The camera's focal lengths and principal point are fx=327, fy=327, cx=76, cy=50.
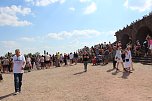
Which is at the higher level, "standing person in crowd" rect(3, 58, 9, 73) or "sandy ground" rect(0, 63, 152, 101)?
"standing person in crowd" rect(3, 58, 9, 73)

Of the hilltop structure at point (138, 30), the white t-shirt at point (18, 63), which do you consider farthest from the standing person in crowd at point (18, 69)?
the hilltop structure at point (138, 30)

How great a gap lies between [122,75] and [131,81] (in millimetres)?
2333

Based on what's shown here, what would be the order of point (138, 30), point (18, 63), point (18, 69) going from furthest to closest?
1. point (138, 30)
2. point (18, 63)
3. point (18, 69)

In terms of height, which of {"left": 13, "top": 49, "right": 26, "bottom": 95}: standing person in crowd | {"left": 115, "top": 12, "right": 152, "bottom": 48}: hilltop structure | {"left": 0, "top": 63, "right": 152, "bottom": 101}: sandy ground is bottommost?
{"left": 0, "top": 63, "right": 152, "bottom": 101}: sandy ground

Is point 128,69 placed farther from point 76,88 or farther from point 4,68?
point 4,68

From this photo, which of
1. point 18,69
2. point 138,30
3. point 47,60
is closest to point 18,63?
point 18,69

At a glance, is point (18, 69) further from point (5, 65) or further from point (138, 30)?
point (138, 30)

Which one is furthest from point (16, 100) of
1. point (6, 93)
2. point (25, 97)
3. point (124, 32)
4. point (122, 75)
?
point (124, 32)

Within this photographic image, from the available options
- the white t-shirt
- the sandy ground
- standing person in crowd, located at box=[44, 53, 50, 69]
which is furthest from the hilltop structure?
the white t-shirt

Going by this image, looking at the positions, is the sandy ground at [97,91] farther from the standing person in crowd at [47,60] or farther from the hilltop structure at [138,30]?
the hilltop structure at [138,30]

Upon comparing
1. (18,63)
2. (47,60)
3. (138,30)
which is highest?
(138,30)

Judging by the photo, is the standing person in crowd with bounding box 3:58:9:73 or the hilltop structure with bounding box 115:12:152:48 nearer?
the standing person in crowd with bounding box 3:58:9:73

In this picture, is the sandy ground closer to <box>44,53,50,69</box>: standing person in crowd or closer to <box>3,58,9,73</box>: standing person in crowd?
<box>44,53,50,69</box>: standing person in crowd

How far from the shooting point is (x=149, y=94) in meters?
12.6
